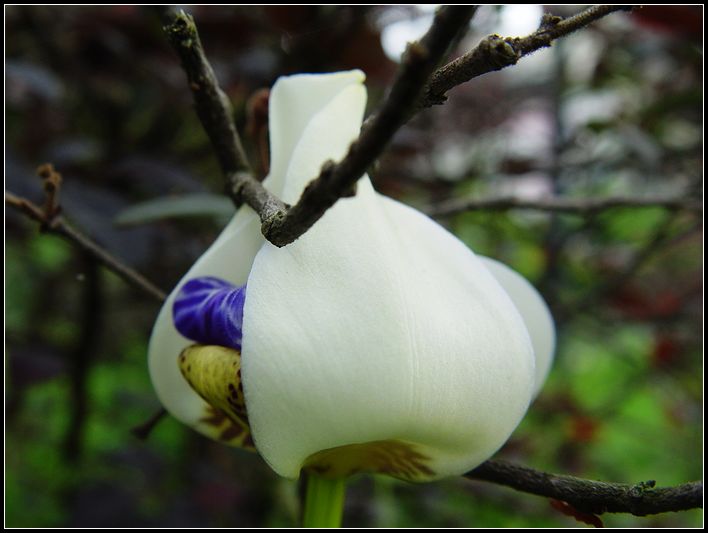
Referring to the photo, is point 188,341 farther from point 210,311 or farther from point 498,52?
point 498,52

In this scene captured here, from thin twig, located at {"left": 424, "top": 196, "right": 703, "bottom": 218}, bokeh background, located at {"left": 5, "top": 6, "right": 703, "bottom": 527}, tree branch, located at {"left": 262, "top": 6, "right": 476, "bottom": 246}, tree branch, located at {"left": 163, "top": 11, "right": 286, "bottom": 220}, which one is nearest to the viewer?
tree branch, located at {"left": 262, "top": 6, "right": 476, "bottom": 246}

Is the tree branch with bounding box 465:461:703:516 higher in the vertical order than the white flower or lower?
lower

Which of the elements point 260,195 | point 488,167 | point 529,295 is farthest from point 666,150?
point 260,195

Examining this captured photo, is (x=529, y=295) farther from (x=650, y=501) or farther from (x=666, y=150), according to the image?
(x=666, y=150)

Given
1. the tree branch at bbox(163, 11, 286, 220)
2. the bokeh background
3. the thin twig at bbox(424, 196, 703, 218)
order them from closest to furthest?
the tree branch at bbox(163, 11, 286, 220) < the thin twig at bbox(424, 196, 703, 218) < the bokeh background

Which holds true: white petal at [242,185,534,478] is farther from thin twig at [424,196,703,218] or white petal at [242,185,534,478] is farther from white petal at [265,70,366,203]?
thin twig at [424,196,703,218]

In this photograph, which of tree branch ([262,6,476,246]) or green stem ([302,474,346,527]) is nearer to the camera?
tree branch ([262,6,476,246])

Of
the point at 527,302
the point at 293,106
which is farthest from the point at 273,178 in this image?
the point at 527,302

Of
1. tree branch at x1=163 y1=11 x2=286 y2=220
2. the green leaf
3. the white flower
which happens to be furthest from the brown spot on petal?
the green leaf
